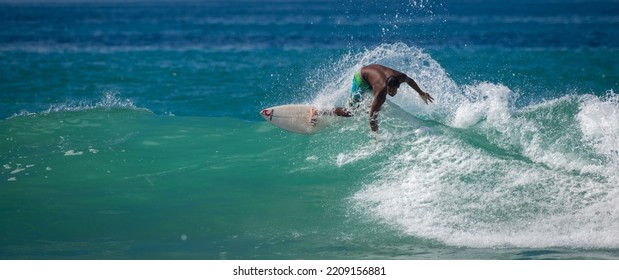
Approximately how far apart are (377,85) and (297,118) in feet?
4.87

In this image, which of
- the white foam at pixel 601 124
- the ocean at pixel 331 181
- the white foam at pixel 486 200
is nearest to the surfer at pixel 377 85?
the ocean at pixel 331 181

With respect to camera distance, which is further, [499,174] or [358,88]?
[358,88]

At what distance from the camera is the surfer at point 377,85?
9.18m

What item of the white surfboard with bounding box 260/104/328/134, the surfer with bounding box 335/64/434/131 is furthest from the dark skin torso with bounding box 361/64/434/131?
→ the white surfboard with bounding box 260/104/328/134

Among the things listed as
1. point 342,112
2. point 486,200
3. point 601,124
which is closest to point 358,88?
point 342,112

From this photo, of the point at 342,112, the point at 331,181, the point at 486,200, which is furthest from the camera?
the point at 342,112

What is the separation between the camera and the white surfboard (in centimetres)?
1037

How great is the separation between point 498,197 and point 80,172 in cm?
514

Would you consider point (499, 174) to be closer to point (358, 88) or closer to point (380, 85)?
point (380, 85)

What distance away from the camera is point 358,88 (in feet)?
32.6

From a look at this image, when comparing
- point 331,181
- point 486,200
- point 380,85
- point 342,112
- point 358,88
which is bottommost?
point 331,181

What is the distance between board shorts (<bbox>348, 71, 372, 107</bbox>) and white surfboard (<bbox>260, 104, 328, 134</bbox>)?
52cm

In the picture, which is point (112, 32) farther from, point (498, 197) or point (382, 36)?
point (498, 197)

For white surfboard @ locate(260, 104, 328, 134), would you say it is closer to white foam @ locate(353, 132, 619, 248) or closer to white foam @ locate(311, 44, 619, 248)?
white foam @ locate(311, 44, 619, 248)
